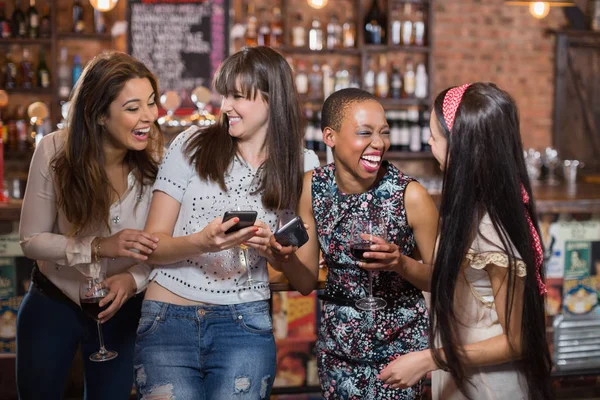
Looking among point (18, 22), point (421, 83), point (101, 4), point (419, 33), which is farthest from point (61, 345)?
point (419, 33)

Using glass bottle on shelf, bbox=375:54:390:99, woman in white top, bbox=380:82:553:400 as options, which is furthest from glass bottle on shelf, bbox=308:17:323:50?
woman in white top, bbox=380:82:553:400

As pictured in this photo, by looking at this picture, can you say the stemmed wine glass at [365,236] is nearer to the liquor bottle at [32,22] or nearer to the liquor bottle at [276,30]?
the liquor bottle at [276,30]

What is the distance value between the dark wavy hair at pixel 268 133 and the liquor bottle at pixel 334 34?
4281mm

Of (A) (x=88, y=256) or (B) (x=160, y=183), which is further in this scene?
(A) (x=88, y=256)

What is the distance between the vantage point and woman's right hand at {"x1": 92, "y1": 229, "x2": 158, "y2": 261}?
1.95 m

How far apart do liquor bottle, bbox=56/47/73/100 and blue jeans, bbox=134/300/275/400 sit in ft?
14.8

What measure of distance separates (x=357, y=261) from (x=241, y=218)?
14.9 inches

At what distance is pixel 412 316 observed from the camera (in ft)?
6.57

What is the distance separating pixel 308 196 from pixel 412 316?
1.46 feet

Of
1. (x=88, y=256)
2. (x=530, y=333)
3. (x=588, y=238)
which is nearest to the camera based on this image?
(x=530, y=333)

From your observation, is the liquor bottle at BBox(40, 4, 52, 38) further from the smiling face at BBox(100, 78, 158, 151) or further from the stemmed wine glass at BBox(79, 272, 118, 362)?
the stemmed wine glass at BBox(79, 272, 118, 362)

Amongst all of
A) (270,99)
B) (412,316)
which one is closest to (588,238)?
(412,316)

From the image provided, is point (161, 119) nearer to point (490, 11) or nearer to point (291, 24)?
point (291, 24)

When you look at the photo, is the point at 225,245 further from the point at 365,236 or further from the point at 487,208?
the point at 487,208
